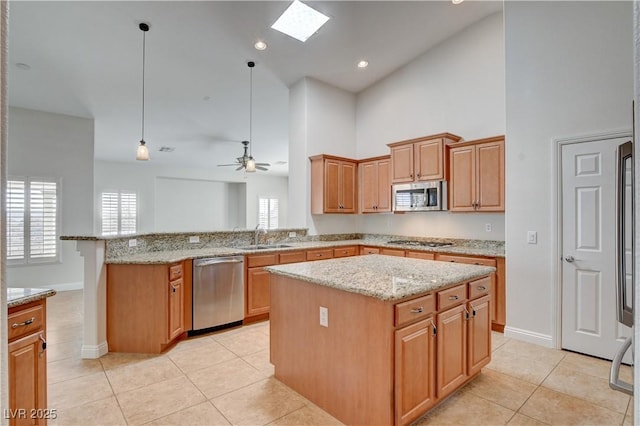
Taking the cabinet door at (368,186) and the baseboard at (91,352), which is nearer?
the baseboard at (91,352)

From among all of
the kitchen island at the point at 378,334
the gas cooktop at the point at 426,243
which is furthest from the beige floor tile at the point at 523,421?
Result: the gas cooktop at the point at 426,243

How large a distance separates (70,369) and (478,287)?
3.52m

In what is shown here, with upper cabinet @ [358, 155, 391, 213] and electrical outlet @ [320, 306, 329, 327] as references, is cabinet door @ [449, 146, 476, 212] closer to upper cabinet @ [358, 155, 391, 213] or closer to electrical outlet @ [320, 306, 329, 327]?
upper cabinet @ [358, 155, 391, 213]

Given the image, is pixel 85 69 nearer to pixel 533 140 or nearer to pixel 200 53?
pixel 200 53

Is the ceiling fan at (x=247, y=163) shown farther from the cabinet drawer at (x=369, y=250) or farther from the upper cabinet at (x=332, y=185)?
the cabinet drawer at (x=369, y=250)

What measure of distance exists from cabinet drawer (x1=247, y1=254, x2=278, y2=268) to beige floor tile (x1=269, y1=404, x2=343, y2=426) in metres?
2.03

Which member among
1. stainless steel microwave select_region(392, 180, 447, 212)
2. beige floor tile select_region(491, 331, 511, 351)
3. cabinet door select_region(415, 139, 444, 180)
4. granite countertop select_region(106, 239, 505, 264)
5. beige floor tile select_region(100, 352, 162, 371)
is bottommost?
beige floor tile select_region(100, 352, 162, 371)

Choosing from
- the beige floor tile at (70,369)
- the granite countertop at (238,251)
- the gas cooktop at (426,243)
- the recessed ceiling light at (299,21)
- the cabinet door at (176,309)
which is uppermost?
the recessed ceiling light at (299,21)

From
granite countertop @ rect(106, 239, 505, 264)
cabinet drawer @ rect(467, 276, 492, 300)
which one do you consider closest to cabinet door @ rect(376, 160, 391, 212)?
granite countertop @ rect(106, 239, 505, 264)

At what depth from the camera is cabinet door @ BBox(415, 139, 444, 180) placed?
4.46m

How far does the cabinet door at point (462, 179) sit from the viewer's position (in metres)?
4.16

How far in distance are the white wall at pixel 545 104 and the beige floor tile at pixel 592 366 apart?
0.27 meters

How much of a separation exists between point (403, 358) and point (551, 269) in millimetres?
2384

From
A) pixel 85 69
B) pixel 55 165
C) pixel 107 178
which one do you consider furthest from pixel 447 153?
pixel 107 178
